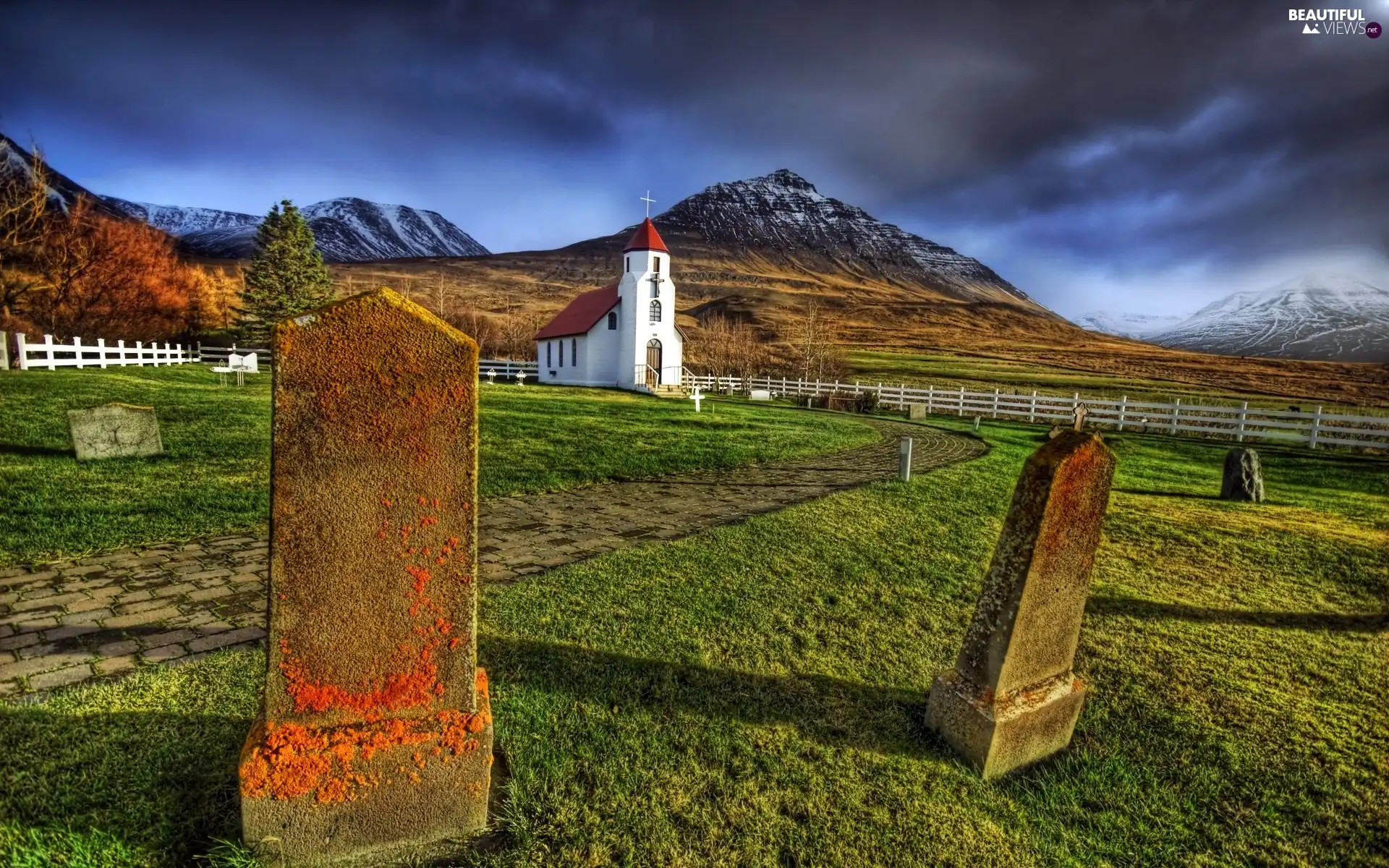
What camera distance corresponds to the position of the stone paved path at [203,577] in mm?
3660

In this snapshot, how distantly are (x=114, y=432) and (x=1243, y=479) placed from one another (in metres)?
17.4

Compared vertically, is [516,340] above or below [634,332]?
above

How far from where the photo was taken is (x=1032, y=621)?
3.12m

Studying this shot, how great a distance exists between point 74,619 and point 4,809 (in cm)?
225

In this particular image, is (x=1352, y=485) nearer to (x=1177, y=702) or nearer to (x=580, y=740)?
(x=1177, y=702)

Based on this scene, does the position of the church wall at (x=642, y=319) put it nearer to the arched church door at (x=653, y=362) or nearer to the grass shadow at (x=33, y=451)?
the arched church door at (x=653, y=362)

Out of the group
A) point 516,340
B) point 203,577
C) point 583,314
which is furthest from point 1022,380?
point 203,577

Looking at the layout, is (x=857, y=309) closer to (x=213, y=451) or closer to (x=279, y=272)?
(x=279, y=272)

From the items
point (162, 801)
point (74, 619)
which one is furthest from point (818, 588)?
point (74, 619)

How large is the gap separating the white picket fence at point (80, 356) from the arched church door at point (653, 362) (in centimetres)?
2404

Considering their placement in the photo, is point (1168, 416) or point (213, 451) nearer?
point (213, 451)

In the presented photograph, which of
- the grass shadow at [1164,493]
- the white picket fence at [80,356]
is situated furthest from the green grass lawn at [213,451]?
the grass shadow at [1164,493]

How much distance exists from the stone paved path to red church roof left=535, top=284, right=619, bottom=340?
2984 cm

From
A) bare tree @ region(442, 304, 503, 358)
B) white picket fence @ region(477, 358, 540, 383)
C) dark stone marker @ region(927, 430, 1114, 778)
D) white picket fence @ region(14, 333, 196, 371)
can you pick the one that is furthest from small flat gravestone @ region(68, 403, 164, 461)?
bare tree @ region(442, 304, 503, 358)
